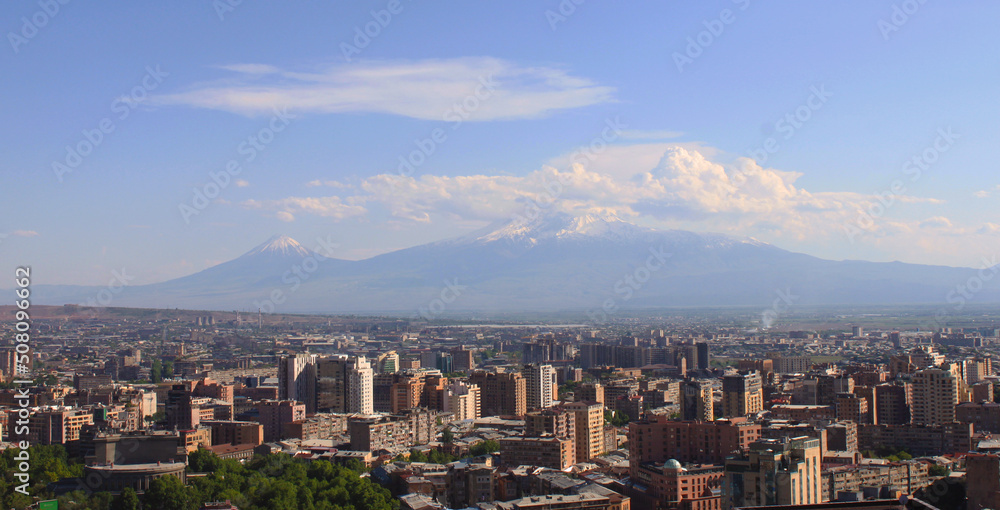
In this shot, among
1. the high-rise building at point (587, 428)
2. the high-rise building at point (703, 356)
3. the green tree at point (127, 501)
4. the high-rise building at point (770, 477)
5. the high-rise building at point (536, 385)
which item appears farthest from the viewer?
the high-rise building at point (703, 356)

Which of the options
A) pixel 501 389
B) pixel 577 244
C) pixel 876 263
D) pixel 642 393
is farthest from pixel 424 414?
pixel 876 263

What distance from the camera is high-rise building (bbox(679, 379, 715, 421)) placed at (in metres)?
30.6

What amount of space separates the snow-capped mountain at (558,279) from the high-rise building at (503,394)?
95251 mm

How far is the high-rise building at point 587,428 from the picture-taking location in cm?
2372

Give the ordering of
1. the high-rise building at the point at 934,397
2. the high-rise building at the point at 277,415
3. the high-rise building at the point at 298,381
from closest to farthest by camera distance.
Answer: the high-rise building at the point at 934,397
the high-rise building at the point at 277,415
the high-rise building at the point at 298,381

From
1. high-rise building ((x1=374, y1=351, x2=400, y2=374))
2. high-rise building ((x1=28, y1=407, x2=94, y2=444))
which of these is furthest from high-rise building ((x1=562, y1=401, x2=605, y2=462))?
high-rise building ((x1=374, y1=351, x2=400, y2=374))

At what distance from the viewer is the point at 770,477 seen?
563 inches

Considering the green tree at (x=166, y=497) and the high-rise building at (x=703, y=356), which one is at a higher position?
the high-rise building at (x=703, y=356)

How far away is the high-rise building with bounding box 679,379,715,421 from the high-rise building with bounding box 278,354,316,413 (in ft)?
41.5

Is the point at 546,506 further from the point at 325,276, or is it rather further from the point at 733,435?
the point at 325,276

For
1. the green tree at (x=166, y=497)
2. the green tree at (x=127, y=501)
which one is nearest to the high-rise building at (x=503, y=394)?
the green tree at (x=166, y=497)

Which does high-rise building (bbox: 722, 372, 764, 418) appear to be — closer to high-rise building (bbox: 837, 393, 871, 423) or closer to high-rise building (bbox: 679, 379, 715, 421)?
high-rise building (bbox: 679, 379, 715, 421)

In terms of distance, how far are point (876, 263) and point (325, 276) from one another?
83419 mm

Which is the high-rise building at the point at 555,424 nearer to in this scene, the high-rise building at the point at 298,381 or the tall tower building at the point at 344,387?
the tall tower building at the point at 344,387
